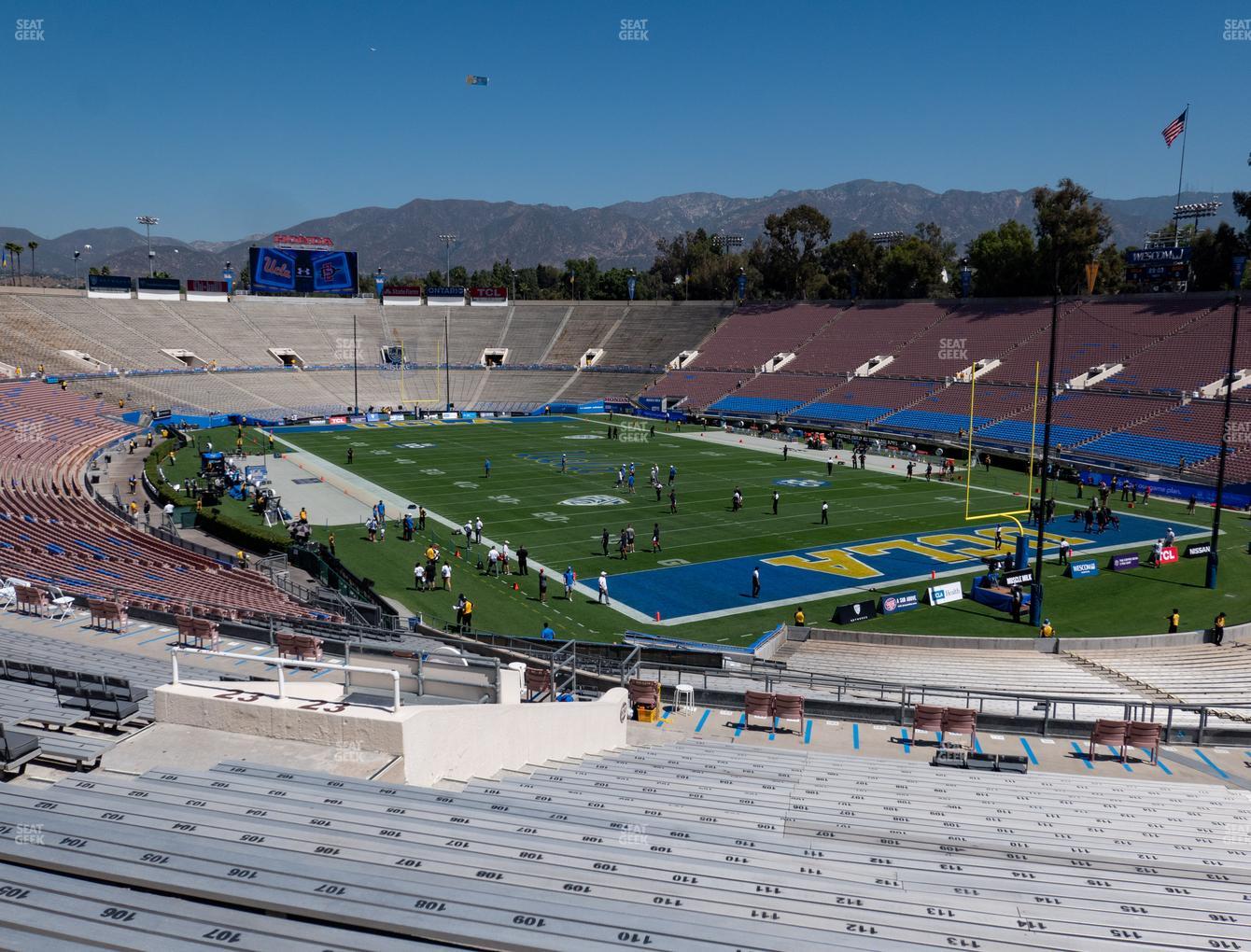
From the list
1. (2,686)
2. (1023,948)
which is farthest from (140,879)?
(2,686)

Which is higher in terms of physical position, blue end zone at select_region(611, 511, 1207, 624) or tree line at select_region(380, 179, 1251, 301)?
tree line at select_region(380, 179, 1251, 301)

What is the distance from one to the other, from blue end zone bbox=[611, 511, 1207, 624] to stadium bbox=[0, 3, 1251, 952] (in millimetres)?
211

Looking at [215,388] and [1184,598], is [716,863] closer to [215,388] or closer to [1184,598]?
[1184,598]

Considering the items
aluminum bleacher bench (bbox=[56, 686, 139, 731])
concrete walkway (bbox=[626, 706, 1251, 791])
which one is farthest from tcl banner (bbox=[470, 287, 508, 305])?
aluminum bleacher bench (bbox=[56, 686, 139, 731])

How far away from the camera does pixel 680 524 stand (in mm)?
34406

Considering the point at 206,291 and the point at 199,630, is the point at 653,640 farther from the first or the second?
the point at 206,291

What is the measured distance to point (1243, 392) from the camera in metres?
48.0

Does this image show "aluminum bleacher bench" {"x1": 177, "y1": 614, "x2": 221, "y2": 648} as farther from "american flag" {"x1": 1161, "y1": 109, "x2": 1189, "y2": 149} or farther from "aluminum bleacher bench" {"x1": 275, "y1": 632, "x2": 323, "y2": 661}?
"american flag" {"x1": 1161, "y1": 109, "x2": 1189, "y2": 149}

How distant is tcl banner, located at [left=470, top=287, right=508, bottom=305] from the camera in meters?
94.6

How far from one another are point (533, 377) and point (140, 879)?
261ft

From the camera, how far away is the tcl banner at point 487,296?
94.6 m

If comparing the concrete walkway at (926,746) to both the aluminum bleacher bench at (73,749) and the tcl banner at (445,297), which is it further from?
the tcl banner at (445,297)

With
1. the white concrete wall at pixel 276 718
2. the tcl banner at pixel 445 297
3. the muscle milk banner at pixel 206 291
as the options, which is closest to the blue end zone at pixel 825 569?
the white concrete wall at pixel 276 718

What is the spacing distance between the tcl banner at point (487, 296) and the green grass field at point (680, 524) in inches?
1553
